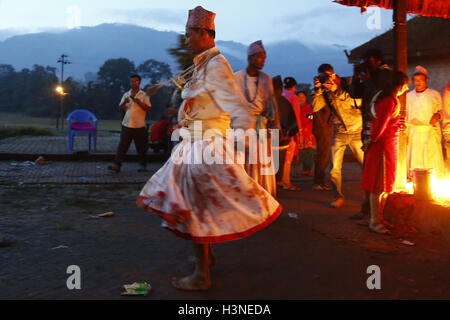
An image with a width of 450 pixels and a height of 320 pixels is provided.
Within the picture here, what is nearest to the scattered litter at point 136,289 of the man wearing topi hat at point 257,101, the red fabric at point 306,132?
the man wearing topi hat at point 257,101

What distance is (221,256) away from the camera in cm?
514

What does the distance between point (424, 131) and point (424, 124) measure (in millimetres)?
131

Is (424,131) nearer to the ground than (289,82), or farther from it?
nearer to the ground

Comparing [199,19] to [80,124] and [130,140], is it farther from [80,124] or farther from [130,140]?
[80,124]

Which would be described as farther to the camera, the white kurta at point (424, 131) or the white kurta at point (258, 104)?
the white kurta at point (424, 131)

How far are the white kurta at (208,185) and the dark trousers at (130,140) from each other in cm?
777

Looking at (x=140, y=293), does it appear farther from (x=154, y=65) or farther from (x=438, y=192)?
(x=154, y=65)

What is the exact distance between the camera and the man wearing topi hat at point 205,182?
4.07 meters

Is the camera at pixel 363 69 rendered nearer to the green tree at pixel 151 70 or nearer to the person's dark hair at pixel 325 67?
the person's dark hair at pixel 325 67

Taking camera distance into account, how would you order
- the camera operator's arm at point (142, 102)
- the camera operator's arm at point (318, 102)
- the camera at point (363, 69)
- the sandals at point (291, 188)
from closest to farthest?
the camera at point (363, 69), the camera operator's arm at point (318, 102), the sandals at point (291, 188), the camera operator's arm at point (142, 102)

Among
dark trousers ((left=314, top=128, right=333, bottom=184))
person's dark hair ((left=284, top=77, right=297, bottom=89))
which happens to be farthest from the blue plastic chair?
dark trousers ((left=314, top=128, right=333, bottom=184))

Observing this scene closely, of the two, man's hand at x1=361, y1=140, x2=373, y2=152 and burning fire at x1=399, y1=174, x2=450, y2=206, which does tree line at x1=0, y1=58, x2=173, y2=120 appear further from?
man's hand at x1=361, y1=140, x2=373, y2=152

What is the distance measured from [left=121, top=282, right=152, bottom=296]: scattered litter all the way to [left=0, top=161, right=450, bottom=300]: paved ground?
2.6 inches

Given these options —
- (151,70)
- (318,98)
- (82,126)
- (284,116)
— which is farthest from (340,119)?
(151,70)
